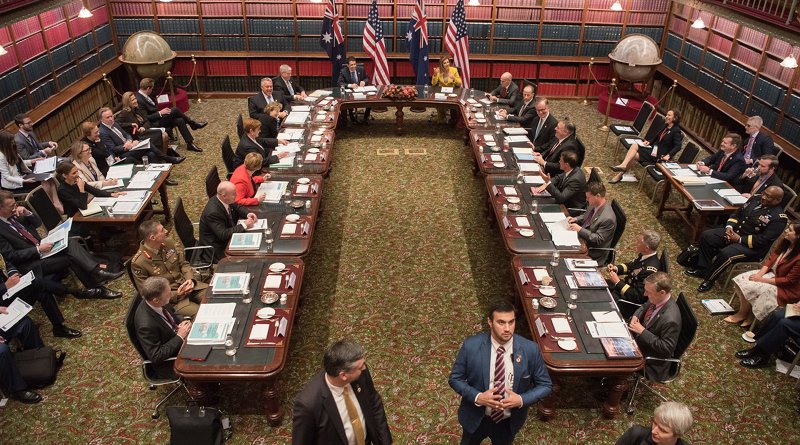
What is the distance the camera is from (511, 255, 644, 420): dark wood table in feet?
15.7

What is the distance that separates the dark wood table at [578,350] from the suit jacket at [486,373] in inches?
29.8

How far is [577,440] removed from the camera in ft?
16.7

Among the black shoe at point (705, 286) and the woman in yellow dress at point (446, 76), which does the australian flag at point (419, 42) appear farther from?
the black shoe at point (705, 286)

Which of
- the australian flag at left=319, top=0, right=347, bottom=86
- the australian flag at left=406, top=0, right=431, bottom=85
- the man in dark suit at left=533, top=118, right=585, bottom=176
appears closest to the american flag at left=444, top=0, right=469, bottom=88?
the australian flag at left=406, top=0, right=431, bottom=85

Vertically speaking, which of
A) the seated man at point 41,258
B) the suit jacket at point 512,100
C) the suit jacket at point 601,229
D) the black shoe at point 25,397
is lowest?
the black shoe at point 25,397

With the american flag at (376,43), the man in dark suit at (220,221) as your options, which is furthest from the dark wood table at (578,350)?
the american flag at (376,43)

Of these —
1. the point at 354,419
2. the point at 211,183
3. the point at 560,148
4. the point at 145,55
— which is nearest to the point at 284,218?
the point at 211,183

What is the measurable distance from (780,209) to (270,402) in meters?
6.42

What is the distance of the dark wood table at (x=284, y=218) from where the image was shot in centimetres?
618

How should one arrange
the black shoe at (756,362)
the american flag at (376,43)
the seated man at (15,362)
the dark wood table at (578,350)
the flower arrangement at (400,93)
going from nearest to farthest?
the dark wood table at (578,350) → the seated man at (15,362) → the black shoe at (756,362) → the flower arrangement at (400,93) → the american flag at (376,43)

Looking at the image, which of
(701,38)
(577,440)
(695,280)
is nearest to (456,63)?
(701,38)

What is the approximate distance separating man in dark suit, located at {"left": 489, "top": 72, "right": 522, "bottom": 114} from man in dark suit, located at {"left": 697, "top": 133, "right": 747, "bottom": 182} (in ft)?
11.8

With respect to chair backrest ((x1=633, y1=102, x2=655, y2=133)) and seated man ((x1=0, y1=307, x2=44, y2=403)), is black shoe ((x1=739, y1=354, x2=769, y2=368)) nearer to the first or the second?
chair backrest ((x1=633, y1=102, x2=655, y2=133))

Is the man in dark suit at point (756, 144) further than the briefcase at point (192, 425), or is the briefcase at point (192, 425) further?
the man in dark suit at point (756, 144)
